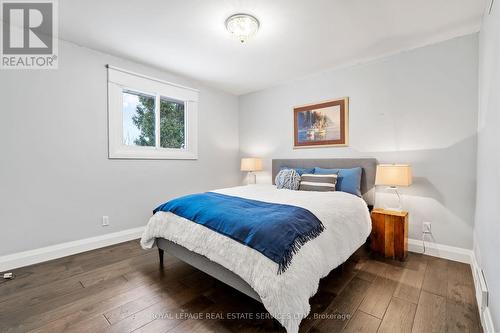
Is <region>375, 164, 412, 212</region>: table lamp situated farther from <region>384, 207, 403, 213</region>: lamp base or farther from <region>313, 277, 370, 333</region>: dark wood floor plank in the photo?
<region>313, 277, 370, 333</region>: dark wood floor plank

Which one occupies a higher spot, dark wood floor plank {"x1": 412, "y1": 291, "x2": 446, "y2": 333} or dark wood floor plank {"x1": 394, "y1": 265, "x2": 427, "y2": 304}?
dark wood floor plank {"x1": 394, "y1": 265, "x2": 427, "y2": 304}

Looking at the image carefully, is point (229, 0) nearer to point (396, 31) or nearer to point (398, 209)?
point (396, 31)

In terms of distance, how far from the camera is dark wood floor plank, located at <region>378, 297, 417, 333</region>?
1.47 m

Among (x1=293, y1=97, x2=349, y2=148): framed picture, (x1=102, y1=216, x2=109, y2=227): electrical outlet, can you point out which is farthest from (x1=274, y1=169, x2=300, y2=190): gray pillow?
(x1=102, y1=216, x2=109, y2=227): electrical outlet

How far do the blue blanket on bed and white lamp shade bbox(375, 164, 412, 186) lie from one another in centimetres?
129

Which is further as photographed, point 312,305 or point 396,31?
point 396,31

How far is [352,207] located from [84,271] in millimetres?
2780

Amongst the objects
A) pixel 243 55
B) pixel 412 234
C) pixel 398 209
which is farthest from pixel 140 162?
pixel 412 234

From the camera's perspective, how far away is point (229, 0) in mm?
1957

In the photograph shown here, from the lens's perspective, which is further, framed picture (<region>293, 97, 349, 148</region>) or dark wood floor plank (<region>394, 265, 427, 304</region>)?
framed picture (<region>293, 97, 349, 148</region>)

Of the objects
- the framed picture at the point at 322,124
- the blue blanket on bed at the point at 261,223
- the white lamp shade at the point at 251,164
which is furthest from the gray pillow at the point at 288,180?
the blue blanket on bed at the point at 261,223

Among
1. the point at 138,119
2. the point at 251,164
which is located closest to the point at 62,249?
the point at 138,119

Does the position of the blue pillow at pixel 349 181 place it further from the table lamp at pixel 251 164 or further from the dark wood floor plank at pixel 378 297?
the table lamp at pixel 251 164

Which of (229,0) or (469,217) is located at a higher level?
(229,0)
